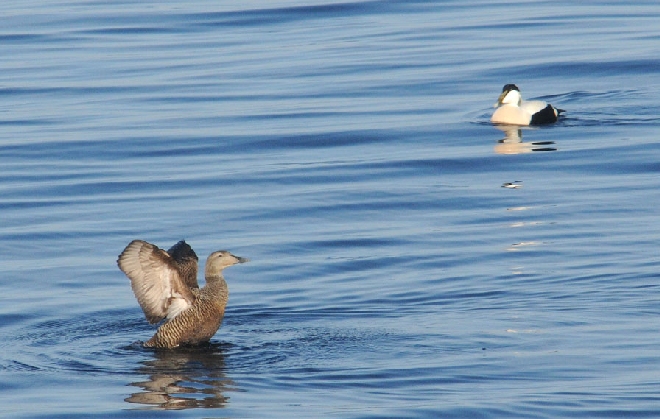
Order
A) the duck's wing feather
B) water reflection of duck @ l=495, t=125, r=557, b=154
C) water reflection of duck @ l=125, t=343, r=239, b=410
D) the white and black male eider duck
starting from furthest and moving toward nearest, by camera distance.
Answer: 1. the white and black male eider duck
2. water reflection of duck @ l=495, t=125, r=557, b=154
3. the duck's wing feather
4. water reflection of duck @ l=125, t=343, r=239, b=410

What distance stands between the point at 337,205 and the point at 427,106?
243 inches

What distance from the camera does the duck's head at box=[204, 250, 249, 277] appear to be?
9.46 m

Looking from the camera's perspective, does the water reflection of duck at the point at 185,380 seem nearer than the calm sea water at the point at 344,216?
Yes

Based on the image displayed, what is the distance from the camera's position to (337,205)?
13.9 meters

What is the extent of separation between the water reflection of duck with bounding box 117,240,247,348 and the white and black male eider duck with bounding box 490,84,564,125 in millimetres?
10054

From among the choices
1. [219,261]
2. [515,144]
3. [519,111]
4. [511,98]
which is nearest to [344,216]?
[219,261]

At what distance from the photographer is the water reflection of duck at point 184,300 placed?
9398 millimetres

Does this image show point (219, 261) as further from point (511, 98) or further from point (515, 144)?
point (511, 98)

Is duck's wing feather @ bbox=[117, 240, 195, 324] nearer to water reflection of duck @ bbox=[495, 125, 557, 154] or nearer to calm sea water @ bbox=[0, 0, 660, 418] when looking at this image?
calm sea water @ bbox=[0, 0, 660, 418]

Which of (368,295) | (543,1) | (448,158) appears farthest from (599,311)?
(543,1)

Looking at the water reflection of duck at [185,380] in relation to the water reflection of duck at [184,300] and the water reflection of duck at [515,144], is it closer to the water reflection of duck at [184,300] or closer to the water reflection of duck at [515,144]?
the water reflection of duck at [184,300]

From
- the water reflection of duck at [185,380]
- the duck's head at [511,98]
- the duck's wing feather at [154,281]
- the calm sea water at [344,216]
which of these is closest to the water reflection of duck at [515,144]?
the calm sea water at [344,216]

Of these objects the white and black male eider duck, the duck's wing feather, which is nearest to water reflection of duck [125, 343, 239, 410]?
the duck's wing feather

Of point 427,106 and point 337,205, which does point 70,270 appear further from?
point 427,106
